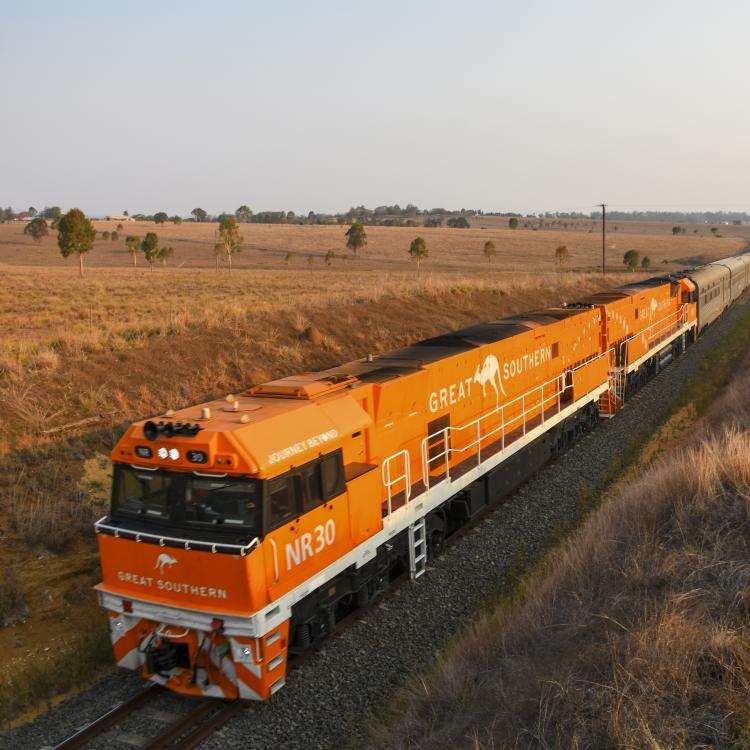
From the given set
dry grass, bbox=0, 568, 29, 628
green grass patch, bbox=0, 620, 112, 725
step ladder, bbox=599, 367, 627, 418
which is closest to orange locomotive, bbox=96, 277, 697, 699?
green grass patch, bbox=0, 620, 112, 725

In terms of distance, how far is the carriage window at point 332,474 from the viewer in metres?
8.97

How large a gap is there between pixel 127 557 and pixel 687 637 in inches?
235

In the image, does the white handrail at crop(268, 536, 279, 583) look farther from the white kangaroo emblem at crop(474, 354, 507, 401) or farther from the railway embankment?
the white kangaroo emblem at crop(474, 354, 507, 401)

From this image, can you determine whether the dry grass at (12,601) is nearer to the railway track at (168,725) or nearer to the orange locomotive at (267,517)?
the orange locomotive at (267,517)

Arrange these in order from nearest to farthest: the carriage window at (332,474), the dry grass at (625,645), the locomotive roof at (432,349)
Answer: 1. the dry grass at (625,645)
2. the carriage window at (332,474)
3. the locomotive roof at (432,349)

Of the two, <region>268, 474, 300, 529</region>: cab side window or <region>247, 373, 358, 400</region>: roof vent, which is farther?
<region>247, 373, 358, 400</region>: roof vent

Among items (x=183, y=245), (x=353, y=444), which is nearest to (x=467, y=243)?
(x=183, y=245)

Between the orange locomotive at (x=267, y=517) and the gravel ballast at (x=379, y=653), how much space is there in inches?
14.1

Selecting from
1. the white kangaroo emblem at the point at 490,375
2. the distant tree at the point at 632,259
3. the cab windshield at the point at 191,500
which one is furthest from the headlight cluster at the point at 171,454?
the distant tree at the point at 632,259

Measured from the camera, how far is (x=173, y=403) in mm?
19250

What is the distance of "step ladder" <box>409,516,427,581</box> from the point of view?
11.4m

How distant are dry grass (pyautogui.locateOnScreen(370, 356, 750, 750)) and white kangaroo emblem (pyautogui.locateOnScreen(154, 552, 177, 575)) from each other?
2.82 meters

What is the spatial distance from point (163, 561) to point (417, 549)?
4.90m

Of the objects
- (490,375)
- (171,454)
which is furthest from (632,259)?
(171,454)
